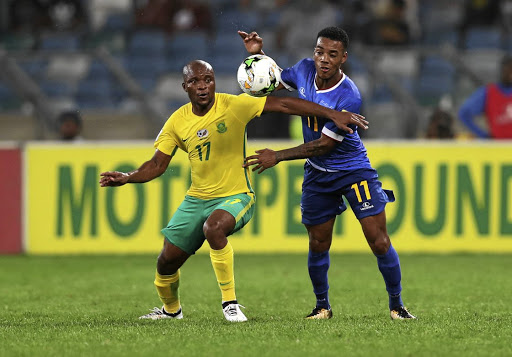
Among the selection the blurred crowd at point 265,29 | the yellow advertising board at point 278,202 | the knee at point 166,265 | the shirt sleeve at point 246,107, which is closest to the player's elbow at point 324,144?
the shirt sleeve at point 246,107

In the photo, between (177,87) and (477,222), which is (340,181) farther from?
(177,87)

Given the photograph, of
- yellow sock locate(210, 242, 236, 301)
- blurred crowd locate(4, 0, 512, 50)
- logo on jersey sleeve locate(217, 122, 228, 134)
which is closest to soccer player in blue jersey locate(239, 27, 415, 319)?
logo on jersey sleeve locate(217, 122, 228, 134)

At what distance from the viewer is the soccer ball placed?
6.89m

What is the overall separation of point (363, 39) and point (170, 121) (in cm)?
911

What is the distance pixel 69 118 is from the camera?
13.1 metres

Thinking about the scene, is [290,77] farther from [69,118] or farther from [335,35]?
[69,118]

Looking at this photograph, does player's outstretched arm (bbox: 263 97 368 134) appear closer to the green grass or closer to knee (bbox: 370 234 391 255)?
knee (bbox: 370 234 391 255)

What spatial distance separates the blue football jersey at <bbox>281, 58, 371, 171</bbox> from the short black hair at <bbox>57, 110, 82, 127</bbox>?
6.51 metres

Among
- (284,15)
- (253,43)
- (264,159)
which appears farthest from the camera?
(284,15)

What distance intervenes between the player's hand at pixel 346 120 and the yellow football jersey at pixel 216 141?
640 millimetres

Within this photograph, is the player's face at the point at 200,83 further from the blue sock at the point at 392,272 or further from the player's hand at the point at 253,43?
the blue sock at the point at 392,272

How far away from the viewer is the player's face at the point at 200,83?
22.5 ft

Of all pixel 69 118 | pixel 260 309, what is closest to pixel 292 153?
pixel 260 309

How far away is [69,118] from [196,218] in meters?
6.54
